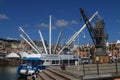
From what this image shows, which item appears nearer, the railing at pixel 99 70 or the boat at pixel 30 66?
the railing at pixel 99 70

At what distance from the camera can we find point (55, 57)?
200 feet

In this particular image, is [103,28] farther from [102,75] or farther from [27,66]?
[102,75]

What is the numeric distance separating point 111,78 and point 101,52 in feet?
213

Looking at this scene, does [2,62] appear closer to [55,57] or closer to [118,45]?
[118,45]

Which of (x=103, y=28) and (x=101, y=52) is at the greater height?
(x=103, y=28)

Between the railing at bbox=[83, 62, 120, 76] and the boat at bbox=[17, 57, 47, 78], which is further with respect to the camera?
the boat at bbox=[17, 57, 47, 78]

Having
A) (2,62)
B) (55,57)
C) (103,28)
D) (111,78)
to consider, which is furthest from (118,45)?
(111,78)

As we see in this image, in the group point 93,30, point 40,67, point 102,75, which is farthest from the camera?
point 93,30

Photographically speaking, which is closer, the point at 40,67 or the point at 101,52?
the point at 40,67

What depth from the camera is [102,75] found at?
846 inches

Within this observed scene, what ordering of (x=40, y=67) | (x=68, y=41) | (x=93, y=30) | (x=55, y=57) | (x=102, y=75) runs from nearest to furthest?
(x=102, y=75), (x=40, y=67), (x=55, y=57), (x=68, y=41), (x=93, y=30)

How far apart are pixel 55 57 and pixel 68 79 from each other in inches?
1585

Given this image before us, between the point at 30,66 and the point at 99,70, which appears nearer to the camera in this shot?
the point at 99,70

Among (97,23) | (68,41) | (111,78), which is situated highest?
(97,23)
